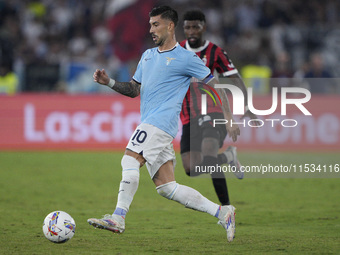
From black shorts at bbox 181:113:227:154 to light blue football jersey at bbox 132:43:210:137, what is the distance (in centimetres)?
164

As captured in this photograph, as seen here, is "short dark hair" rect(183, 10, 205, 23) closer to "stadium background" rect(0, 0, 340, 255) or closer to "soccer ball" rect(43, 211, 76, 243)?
"stadium background" rect(0, 0, 340, 255)

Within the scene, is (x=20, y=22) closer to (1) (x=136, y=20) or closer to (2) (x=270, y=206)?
(1) (x=136, y=20)

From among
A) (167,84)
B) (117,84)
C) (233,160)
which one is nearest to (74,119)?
(233,160)

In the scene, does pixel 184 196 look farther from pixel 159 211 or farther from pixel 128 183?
pixel 159 211

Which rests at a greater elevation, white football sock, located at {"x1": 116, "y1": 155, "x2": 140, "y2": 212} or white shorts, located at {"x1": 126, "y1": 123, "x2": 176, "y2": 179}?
white shorts, located at {"x1": 126, "y1": 123, "x2": 176, "y2": 179}

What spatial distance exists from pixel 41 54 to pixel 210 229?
1414 cm

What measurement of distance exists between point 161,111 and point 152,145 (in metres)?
0.37

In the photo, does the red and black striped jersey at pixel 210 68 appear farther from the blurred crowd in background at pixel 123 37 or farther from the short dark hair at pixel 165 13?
the blurred crowd in background at pixel 123 37

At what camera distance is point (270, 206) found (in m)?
9.53

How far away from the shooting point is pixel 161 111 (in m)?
6.64

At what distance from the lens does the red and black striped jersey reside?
8.33 m

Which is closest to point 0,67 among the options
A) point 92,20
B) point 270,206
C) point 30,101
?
point 30,101

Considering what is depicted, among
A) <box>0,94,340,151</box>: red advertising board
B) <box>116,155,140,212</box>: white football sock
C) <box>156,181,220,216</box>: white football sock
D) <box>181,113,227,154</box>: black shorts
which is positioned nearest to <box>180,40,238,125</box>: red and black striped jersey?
<box>181,113,227,154</box>: black shorts

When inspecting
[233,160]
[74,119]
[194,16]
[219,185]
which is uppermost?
[194,16]
